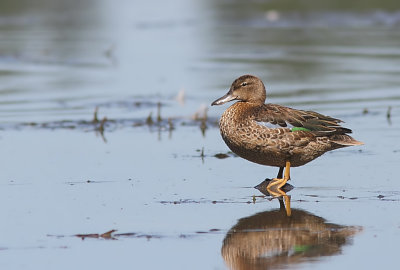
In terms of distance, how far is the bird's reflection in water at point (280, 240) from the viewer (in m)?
6.05

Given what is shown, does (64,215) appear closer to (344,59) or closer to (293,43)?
(344,59)

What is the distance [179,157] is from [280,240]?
3.30 meters

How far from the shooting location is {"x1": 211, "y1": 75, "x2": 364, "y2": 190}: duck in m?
8.30

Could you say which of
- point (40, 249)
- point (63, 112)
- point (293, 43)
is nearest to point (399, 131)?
point (63, 112)

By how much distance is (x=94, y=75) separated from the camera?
54.9ft

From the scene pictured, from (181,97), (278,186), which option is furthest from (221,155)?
(181,97)

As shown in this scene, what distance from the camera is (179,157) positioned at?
380 inches

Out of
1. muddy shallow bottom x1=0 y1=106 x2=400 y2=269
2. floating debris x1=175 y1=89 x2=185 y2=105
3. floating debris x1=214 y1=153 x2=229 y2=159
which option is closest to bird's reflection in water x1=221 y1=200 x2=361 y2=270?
muddy shallow bottom x1=0 y1=106 x2=400 y2=269

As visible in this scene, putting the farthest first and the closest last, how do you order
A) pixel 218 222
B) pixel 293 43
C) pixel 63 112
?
pixel 293 43 < pixel 63 112 < pixel 218 222

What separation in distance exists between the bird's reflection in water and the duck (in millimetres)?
1116

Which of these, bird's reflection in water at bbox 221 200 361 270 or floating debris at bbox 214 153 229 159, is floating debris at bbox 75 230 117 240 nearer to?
bird's reflection in water at bbox 221 200 361 270

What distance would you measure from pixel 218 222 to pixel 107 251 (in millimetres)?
1058

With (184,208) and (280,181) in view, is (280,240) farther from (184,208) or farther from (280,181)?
(280,181)

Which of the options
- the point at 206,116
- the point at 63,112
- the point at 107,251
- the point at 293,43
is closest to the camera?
the point at 107,251
